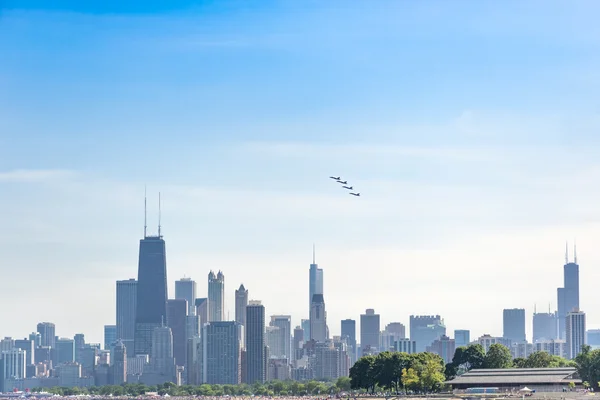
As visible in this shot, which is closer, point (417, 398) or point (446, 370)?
point (417, 398)

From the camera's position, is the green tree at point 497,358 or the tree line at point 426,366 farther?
the green tree at point 497,358

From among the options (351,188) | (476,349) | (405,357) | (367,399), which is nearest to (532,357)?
(476,349)

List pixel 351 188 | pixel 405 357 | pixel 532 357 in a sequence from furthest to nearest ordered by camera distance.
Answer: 1. pixel 532 357
2. pixel 405 357
3. pixel 351 188

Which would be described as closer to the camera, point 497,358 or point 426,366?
point 426,366

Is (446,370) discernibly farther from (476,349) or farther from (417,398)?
(417,398)

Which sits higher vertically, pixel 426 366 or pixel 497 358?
pixel 497 358

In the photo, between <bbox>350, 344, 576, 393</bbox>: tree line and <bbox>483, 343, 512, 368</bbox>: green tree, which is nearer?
<bbox>350, 344, 576, 393</bbox>: tree line
